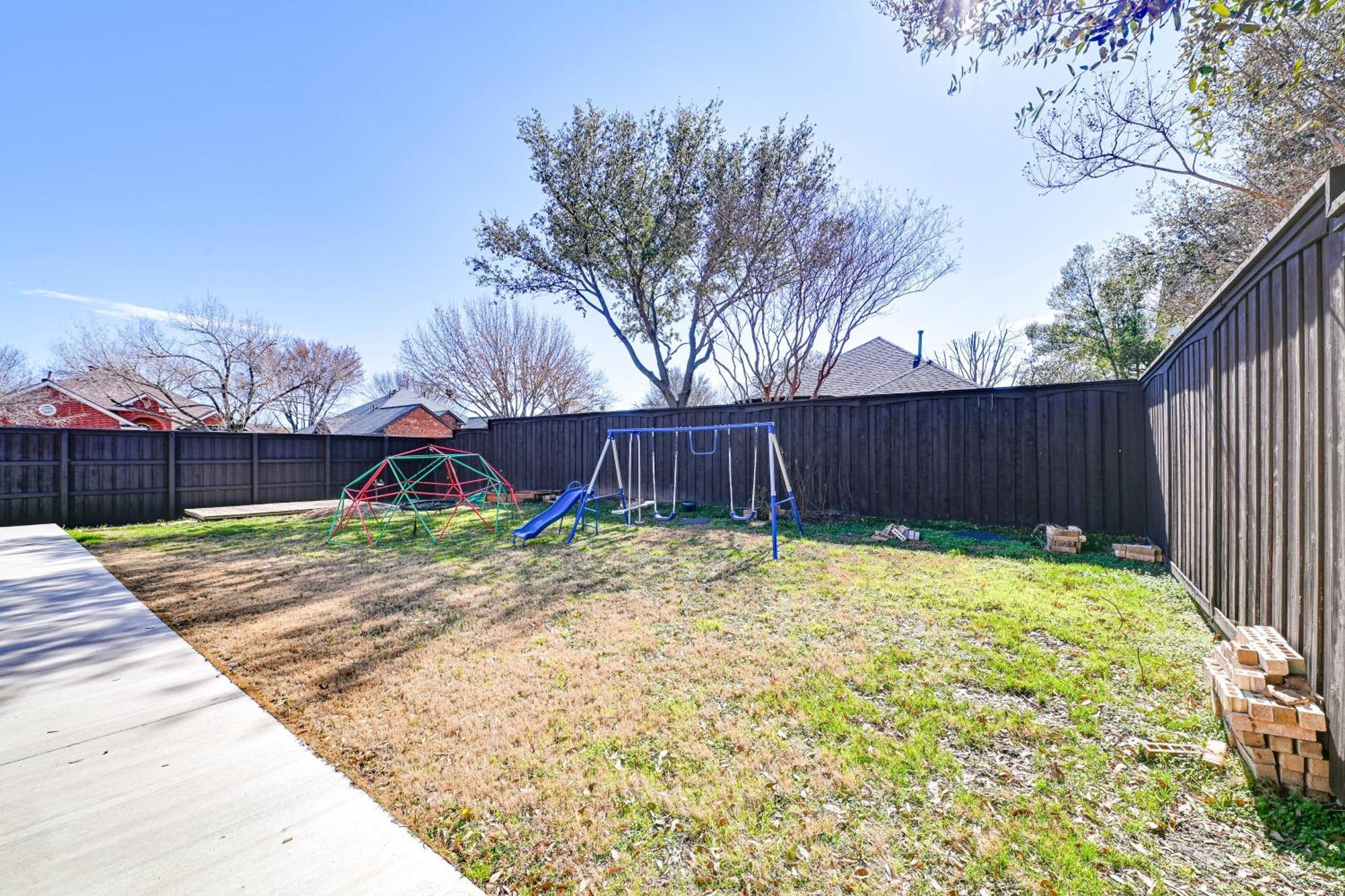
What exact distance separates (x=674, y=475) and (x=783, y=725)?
7163mm

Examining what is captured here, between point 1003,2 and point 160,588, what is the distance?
799 centimetres

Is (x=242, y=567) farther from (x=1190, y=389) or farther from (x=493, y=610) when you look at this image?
(x=1190, y=389)

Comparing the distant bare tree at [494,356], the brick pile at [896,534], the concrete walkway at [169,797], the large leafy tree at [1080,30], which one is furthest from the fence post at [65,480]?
the large leafy tree at [1080,30]

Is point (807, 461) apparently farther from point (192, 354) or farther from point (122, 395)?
point (122, 395)

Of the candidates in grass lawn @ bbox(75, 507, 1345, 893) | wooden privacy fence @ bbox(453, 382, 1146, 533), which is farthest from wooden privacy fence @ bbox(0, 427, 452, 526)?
wooden privacy fence @ bbox(453, 382, 1146, 533)

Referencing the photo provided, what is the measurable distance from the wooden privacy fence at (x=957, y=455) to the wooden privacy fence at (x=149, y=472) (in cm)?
876

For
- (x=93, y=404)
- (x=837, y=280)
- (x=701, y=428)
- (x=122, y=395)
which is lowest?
(x=701, y=428)

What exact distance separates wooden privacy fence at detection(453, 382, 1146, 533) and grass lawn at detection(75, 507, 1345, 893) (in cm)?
171

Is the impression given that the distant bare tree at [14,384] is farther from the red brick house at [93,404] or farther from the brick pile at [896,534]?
the brick pile at [896,534]

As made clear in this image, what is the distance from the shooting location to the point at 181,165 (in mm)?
10406

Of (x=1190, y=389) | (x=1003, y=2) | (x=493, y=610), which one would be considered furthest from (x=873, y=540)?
(x=1003, y=2)

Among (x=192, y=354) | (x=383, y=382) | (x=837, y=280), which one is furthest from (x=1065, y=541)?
(x=383, y=382)

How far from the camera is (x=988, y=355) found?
2381 cm

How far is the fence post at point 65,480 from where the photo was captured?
891 cm
